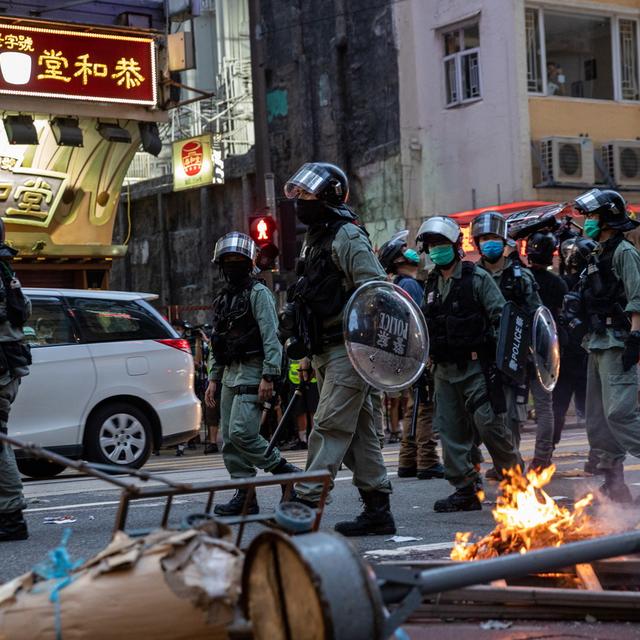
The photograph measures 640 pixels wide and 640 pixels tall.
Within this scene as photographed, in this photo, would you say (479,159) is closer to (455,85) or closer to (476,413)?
(455,85)

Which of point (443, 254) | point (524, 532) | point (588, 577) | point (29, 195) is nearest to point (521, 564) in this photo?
point (588, 577)

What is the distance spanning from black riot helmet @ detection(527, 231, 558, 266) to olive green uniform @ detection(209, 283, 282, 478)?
9.51 feet

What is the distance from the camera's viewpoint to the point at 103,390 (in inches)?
464

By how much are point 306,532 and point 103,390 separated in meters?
8.60

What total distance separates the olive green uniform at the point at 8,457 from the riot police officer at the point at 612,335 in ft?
11.5

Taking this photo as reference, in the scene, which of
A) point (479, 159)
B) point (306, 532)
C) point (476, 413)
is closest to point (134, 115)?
point (479, 159)

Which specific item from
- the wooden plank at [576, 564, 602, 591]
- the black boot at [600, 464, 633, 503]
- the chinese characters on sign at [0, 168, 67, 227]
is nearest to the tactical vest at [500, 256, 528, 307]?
the black boot at [600, 464, 633, 503]

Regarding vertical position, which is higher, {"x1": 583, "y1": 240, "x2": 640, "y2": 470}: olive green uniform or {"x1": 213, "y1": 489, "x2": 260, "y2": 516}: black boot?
{"x1": 583, "y1": 240, "x2": 640, "y2": 470}: olive green uniform

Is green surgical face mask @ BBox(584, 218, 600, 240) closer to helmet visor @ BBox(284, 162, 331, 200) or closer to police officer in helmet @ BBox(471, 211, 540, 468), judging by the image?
police officer in helmet @ BBox(471, 211, 540, 468)

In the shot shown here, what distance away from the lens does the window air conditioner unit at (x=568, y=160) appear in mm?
21656

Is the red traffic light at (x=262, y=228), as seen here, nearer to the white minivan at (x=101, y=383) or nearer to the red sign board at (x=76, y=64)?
the red sign board at (x=76, y=64)

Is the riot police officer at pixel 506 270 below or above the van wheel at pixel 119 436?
above

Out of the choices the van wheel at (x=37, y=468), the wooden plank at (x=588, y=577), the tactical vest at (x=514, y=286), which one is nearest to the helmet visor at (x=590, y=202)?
the tactical vest at (x=514, y=286)

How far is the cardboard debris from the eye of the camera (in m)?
3.30
